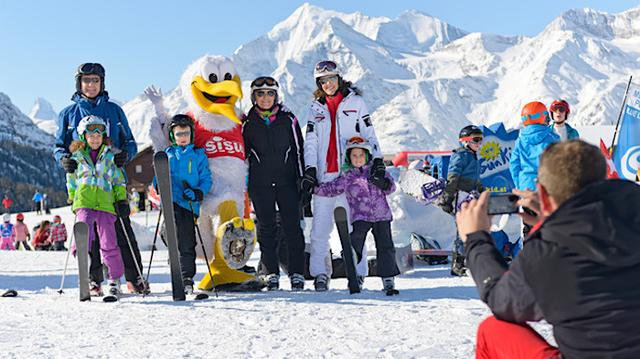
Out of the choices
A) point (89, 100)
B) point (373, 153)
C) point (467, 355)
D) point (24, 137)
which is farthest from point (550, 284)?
point (24, 137)

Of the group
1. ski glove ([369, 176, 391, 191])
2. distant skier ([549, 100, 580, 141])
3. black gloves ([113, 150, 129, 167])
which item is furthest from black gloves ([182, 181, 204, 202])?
distant skier ([549, 100, 580, 141])

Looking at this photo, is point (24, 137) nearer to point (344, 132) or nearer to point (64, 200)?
point (64, 200)

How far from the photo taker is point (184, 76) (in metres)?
5.72

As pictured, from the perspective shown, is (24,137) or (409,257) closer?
(409,257)

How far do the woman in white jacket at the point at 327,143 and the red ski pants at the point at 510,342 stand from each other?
9.79 feet

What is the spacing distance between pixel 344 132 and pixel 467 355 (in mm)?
2744

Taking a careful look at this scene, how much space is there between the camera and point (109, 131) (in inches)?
201

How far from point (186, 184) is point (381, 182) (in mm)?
1561

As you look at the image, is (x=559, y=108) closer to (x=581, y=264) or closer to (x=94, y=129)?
(x=94, y=129)

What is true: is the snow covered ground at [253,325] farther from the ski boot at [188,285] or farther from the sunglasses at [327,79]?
the sunglasses at [327,79]

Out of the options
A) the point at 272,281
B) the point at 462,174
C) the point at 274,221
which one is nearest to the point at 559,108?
the point at 462,174

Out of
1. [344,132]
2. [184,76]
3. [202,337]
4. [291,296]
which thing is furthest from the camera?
[184,76]

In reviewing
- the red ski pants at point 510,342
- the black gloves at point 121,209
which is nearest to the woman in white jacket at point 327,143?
the black gloves at point 121,209

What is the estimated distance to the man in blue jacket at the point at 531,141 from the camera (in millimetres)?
5555
